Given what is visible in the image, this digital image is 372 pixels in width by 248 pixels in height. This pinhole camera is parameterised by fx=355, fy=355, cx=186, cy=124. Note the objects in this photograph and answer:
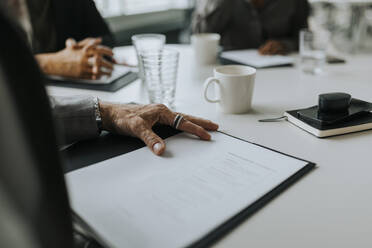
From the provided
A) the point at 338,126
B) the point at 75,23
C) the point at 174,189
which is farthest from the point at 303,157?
the point at 75,23

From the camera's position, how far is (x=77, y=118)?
751mm

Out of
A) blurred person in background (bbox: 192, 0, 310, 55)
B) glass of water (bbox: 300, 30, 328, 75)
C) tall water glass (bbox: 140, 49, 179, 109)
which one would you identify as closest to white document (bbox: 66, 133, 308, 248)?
tall water glass (bbox: 140, 49, 179, 109)

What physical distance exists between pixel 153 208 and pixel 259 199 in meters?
0.16

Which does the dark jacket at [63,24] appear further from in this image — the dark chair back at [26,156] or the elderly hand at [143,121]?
the dark chair back at [26,156]

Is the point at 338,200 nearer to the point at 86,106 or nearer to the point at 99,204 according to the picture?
the point at 99,204

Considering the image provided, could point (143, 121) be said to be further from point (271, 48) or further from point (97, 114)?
point (271, 48)

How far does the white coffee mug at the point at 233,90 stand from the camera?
870mm

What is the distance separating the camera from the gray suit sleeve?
2.39 feet

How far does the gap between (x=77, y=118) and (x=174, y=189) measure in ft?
1.03

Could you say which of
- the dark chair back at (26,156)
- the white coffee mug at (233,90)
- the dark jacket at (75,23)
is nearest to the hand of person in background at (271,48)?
the white coffee mug at (233,90)

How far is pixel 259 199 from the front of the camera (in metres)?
0.54

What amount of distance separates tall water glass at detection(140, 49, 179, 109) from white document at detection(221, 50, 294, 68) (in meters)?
0.39

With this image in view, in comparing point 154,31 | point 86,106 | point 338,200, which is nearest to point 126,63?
point 86,106

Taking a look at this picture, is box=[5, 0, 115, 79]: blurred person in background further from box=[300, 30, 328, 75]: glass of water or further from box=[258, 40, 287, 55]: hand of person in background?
box=[300, 30, 328, 75]: glass of water
